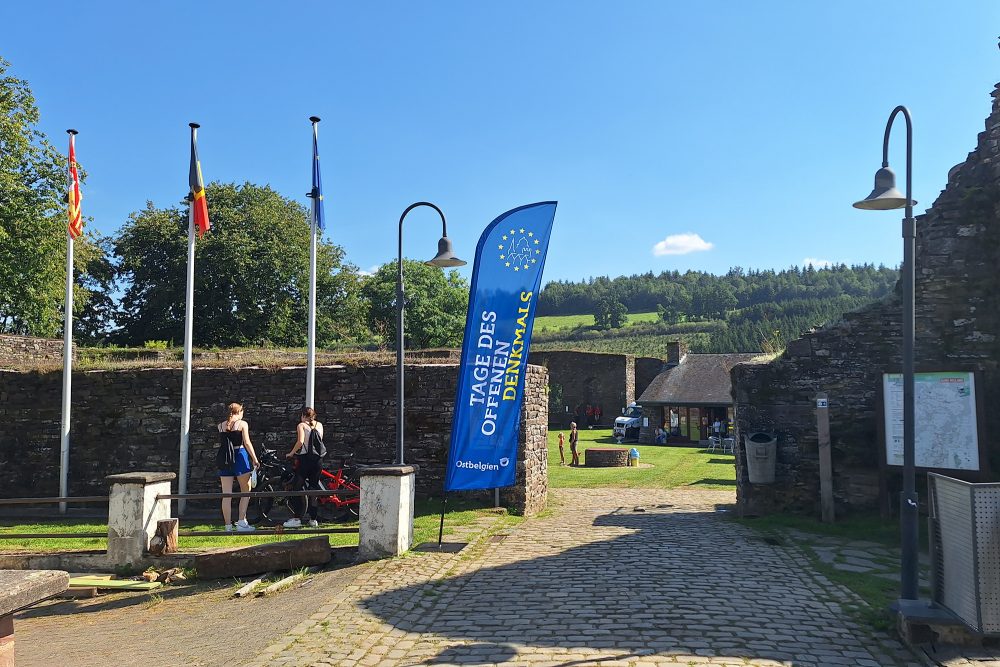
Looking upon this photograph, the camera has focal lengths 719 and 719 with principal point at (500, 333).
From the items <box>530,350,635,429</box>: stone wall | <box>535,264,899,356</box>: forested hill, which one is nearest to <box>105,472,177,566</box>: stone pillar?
<box>530,350,635,429</box>: stone wall

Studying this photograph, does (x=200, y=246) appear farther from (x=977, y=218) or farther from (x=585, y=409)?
(x=977, y=218)

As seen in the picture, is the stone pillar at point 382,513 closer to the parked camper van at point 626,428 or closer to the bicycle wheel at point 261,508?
the bicycle wheel at point 261,508

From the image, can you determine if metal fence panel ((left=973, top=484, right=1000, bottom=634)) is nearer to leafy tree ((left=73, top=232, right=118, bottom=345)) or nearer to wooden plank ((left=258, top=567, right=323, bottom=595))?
wooden plank ((left=258, top=567, right=323, bottom=595))

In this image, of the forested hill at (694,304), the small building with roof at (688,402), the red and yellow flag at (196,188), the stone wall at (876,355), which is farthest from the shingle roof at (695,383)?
the forested hill at (694,304)

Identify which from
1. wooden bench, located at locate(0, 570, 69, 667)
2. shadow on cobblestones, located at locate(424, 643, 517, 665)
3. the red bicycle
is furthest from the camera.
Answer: the red bicycle

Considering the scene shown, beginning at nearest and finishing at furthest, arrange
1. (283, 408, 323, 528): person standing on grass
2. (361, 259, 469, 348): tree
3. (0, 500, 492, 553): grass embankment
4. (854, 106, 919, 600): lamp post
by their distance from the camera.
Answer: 1. (854, 106, 919, 600): lamp post
2. (0, 500, 492, 553): grass embankment
3. (283, 408, 323, 528): person standing on grass
4. (361, 259, 469, 348): tree

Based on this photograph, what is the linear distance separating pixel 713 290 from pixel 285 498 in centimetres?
10862

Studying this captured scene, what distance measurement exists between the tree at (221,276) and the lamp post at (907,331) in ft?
104

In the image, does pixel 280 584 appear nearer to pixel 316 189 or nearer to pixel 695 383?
pixel 316 189

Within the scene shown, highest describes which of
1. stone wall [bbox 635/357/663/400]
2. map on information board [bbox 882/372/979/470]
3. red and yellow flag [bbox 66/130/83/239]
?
red and yellow flag [bbox 66/130/83/239]

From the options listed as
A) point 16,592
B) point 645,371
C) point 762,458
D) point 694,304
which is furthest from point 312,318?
point 694,304

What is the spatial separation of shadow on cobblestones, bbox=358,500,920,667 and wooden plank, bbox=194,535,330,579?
168cm

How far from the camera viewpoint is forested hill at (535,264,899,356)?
8912cm

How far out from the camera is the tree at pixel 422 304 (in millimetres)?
48656
